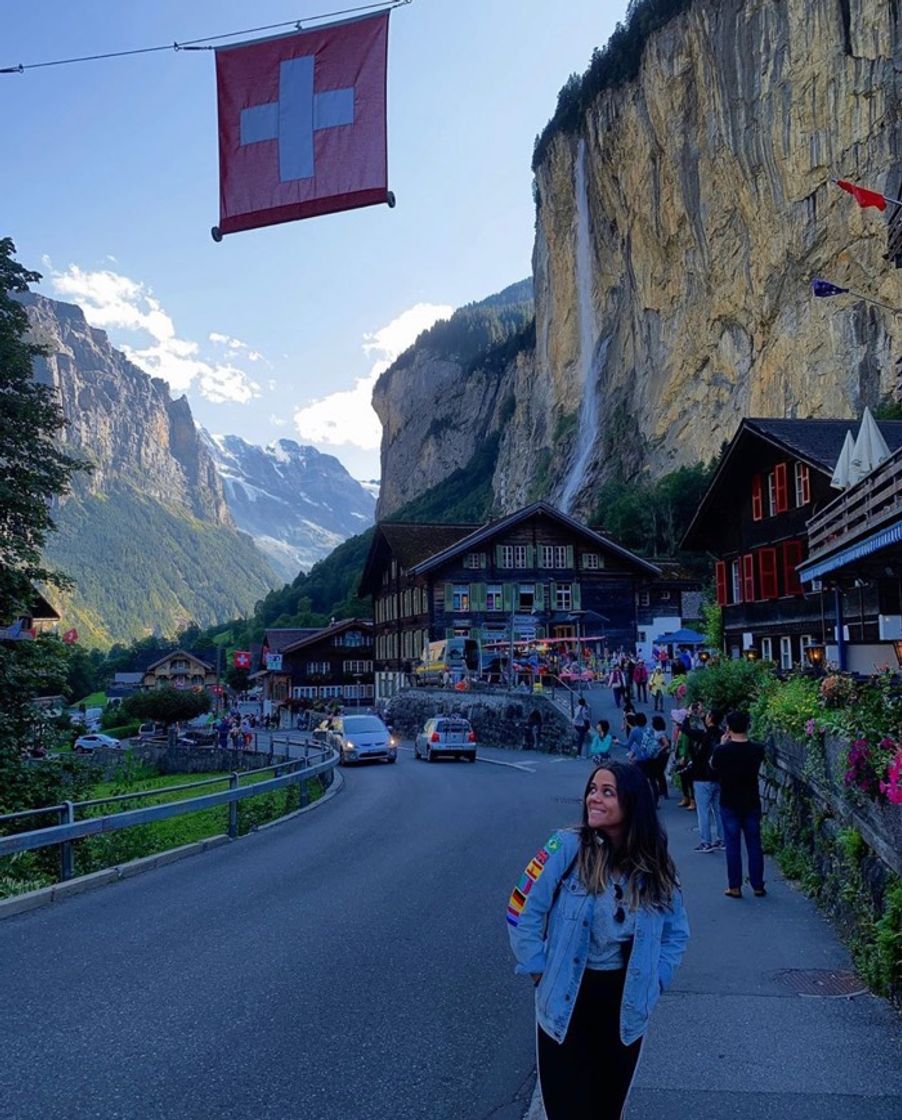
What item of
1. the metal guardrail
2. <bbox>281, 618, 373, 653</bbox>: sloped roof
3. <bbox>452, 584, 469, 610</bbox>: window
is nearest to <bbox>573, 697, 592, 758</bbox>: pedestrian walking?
the metal guardrail

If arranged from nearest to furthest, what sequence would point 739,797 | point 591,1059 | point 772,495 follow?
point 591,1059 < point 739,797 < point 772,495

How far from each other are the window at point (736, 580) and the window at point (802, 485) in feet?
20.2

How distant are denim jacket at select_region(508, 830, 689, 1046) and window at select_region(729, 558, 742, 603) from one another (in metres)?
34.5

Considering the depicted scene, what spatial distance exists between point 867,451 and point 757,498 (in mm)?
13759

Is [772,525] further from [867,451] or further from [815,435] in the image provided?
[867,451]

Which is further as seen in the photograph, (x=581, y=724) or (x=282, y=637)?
(x=282, y=637)

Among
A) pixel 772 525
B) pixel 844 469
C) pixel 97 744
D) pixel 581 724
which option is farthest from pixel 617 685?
pixel 97 744

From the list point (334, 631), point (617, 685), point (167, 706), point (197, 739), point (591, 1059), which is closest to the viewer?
point (591, 1059)

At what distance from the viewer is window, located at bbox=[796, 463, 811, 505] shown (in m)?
30.5

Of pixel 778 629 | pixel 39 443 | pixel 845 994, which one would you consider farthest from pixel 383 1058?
pixel 778 629

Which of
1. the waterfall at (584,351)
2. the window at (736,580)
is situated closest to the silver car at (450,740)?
the window at (736,580)

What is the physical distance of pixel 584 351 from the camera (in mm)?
99125

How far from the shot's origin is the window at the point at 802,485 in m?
30.5

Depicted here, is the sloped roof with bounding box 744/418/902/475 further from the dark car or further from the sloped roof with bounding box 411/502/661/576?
the dark car
